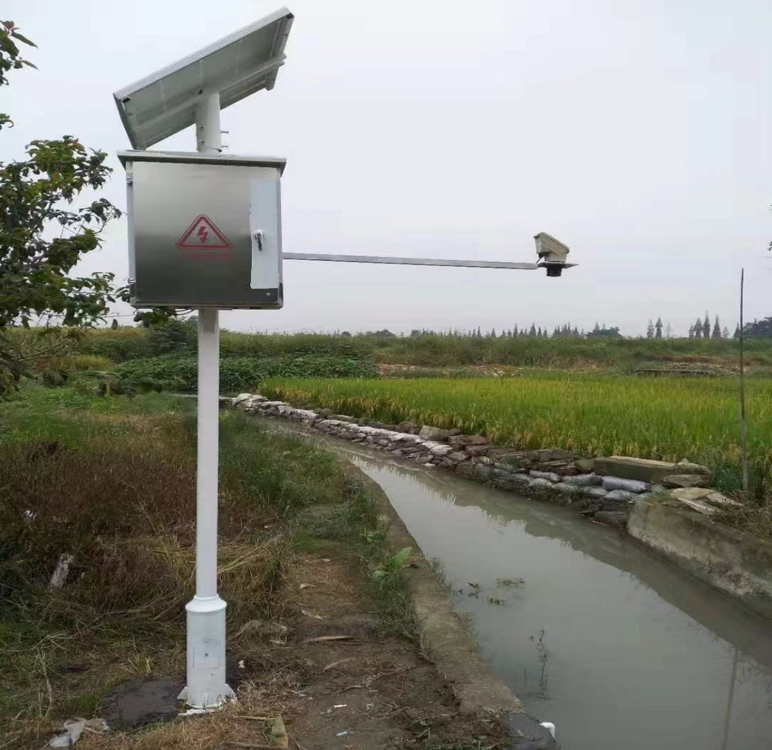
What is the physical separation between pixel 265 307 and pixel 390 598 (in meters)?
1.94

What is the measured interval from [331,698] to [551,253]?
1.97 m

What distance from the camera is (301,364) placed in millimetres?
23109

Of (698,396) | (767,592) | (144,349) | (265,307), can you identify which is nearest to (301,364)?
(144,349)

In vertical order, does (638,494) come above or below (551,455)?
below

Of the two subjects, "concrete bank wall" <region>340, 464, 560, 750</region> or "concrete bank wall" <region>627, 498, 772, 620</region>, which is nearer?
"concrete bank wall" <region>340, 464, 560, 750</region>

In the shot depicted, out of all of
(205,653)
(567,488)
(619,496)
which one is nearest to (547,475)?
(567,488)

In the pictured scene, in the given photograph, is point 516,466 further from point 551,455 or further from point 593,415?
point 593,415

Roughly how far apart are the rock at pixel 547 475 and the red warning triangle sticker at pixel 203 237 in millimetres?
5778

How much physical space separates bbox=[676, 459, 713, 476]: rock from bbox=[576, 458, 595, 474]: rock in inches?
38.8

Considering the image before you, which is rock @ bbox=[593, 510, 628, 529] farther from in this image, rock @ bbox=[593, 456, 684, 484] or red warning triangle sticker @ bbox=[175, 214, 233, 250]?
red warning triangle sticker @ bbox=[175, 214, 233, 250]

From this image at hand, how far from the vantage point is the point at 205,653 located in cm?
247

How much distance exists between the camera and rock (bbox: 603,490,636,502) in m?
6.56

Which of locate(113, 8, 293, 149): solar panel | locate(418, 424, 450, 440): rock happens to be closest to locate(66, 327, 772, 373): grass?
locate(418, 424, 450, 440): rock

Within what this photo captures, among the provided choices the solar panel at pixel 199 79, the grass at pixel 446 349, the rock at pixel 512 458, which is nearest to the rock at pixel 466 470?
the rock at pixel 512 458
